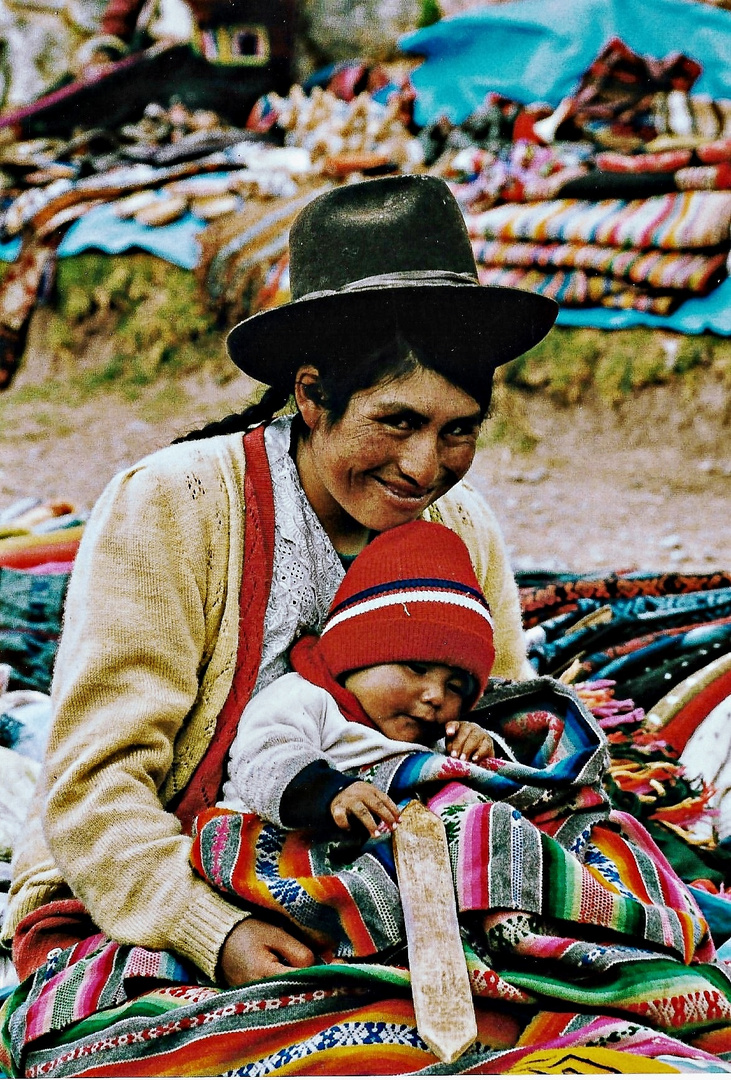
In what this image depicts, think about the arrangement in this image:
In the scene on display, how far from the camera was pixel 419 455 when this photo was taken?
8.29 feet

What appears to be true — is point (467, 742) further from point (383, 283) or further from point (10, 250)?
point (10, 250)

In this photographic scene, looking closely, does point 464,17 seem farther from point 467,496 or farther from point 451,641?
point 451,641

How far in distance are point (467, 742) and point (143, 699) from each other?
60cm

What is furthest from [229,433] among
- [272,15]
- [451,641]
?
[272,15]

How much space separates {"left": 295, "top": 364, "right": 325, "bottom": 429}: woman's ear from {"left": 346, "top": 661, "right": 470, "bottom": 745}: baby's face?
0.54 m

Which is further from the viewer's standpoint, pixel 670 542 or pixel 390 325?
pixel 670 542

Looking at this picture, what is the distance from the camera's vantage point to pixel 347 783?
217 cm

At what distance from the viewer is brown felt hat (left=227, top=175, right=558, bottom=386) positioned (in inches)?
99.2

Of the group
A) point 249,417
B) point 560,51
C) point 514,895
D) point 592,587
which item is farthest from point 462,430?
point 560,51

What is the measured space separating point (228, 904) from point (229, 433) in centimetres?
101

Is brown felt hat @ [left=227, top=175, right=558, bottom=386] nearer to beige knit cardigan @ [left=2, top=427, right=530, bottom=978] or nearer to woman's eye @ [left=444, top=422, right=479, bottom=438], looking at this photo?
woman's eye @ [left=444, top=422, right=479, bottom=438]

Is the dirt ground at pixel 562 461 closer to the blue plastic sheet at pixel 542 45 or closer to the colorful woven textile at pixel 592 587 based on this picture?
the colorful woven textile at pixel 592 587

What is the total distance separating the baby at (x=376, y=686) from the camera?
2.28 meters

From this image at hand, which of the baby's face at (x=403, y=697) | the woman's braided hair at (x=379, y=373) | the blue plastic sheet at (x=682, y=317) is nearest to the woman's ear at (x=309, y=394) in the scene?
the woman's braided hair at (x=379, y=373)
